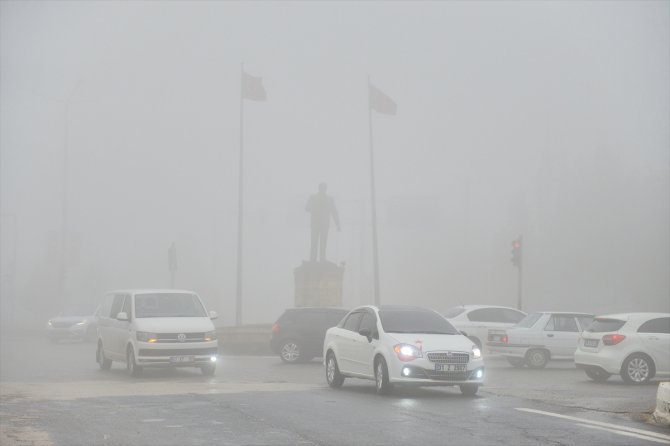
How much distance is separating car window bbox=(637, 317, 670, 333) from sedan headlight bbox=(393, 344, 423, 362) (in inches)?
229

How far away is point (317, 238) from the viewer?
4253 centimetres

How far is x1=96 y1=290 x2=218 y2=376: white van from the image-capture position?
789 inches

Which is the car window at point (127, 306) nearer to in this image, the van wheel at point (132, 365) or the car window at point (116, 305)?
the car window at point (116, 305)

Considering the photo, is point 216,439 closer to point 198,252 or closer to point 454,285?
point 454,285

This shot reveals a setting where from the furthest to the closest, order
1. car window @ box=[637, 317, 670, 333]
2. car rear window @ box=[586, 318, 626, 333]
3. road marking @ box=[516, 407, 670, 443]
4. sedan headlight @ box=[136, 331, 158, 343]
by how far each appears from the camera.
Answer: sedan headlight @ box=[136, 331, 158, 343], car rear window @ box=[586, 318, 626, 333], car window @ box=[637, 317, 670, 333], road marking @ box=[516, 407, 670, 443]

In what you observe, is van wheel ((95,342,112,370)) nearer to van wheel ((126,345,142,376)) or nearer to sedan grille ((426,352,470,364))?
van wheel ((126,345,142,376))

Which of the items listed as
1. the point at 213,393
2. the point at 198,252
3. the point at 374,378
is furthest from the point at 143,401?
the point at 198,252

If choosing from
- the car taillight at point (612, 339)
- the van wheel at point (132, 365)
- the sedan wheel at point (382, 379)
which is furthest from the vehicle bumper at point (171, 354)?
the car taillight at point (612, 339)

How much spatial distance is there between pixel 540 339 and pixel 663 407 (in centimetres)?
1217

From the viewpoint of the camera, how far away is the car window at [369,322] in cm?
1650

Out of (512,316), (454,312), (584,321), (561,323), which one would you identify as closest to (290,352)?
(454,312)

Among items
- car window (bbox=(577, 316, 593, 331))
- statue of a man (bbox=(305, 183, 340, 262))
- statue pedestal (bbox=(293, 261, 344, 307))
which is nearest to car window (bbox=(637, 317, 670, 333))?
car window (bbox=(577, 316, 593, 331))

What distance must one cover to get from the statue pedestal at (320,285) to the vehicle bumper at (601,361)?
75.8ft

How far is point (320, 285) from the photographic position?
42.0m
